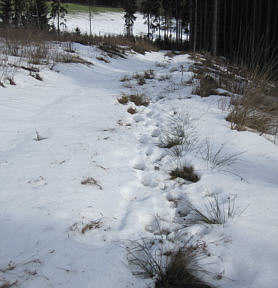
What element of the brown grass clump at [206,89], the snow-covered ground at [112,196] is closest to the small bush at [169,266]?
the snow-covered ground at [112,196]

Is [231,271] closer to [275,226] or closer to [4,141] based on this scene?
[275,226]

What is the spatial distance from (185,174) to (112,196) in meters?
0.64

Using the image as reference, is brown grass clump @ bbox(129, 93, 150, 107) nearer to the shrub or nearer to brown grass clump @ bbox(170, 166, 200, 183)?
the shrub

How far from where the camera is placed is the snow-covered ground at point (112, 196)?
2.85 feet

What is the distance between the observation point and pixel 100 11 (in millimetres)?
44719

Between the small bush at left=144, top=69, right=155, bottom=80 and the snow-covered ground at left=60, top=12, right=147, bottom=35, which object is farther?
the snow-covered ground at left=60, top=12, right=147, bottom=35

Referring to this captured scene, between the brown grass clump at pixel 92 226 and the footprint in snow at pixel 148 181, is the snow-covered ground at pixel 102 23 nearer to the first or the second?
the footprint in snow at pixel 148 181

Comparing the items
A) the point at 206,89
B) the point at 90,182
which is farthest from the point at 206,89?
the point at 90,182

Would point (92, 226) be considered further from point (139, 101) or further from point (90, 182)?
point (139, 101)

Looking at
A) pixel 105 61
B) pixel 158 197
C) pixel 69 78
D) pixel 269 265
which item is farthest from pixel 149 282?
pixel 105 61

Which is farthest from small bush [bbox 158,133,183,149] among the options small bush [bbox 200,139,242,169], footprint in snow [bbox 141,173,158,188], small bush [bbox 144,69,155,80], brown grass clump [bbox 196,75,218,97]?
small bush [bbox 144,69,155,80]

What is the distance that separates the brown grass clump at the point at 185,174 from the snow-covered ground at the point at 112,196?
53mm

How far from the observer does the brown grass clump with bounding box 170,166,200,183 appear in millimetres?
1644

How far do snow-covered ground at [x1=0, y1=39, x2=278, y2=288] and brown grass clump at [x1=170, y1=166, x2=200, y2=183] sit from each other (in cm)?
5
